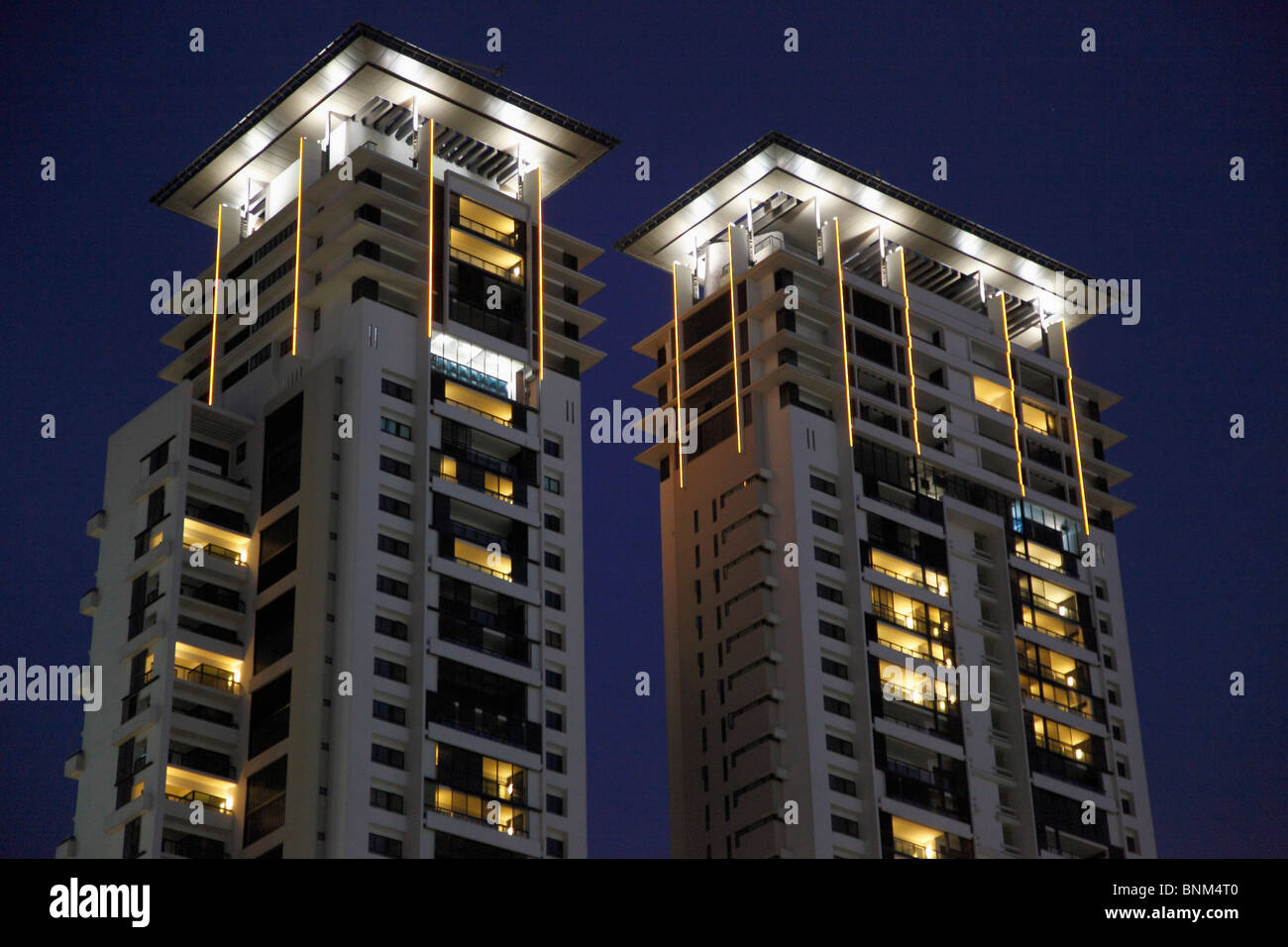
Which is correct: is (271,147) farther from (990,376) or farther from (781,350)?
(990,376)

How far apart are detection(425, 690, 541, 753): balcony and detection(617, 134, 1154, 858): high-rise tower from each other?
1425 centimetres

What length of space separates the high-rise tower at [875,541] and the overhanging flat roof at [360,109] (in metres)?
11.0

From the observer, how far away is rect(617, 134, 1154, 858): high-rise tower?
99.2m

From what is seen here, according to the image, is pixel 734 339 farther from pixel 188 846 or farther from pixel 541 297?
pixel 188 846

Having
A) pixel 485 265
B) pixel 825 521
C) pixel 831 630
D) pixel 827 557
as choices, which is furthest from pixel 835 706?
pixel 485 265

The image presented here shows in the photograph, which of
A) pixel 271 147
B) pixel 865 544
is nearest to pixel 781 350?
pixel 865 544

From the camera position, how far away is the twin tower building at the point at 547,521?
86000mm

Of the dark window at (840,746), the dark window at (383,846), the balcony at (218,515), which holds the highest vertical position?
the balcony at (218,515)

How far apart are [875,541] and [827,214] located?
20.2m

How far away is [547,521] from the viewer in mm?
95625

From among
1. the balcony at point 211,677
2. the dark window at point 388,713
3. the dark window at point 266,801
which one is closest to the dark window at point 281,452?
the balcony at point 211,677

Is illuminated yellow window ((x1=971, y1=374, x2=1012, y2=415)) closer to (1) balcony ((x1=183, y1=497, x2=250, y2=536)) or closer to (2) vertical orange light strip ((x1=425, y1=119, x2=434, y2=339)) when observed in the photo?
(2) vertical orange light strip ((x1=425, y1=119, x2=434, y2=339))

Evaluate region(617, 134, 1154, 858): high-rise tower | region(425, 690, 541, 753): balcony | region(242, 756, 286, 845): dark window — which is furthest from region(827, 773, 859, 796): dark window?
region(242, 756, 286, 845): dark window

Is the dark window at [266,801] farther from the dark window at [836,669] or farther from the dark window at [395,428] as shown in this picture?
the dark window at [836,669]
